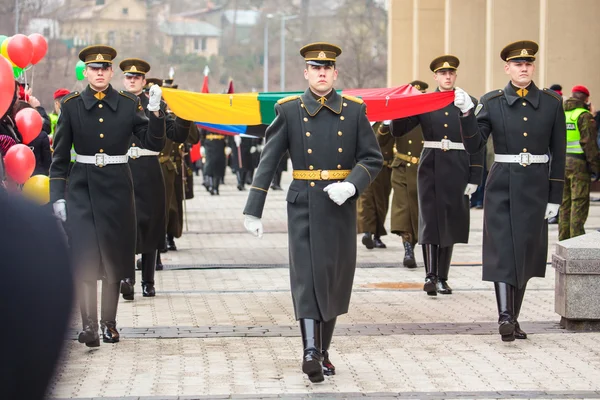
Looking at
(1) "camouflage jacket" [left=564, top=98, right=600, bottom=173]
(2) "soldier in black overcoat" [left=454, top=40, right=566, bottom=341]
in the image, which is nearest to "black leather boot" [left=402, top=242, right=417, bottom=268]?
(1) "camouflage jacket" [left=564, top=98, right=600, bottom=173]

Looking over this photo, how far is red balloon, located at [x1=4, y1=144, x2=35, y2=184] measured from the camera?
28.8ft

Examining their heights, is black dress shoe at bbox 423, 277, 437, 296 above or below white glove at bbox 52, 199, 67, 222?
below

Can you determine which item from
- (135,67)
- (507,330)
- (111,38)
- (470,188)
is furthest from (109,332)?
(111,38)

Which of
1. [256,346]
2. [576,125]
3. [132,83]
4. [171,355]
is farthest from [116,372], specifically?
[576,125]

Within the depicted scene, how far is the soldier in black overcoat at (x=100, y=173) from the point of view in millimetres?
7918

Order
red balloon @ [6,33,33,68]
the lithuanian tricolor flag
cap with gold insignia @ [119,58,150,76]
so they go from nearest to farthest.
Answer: red balloon @ [6,33,33,68]
the lithuanian tricolor flag
cap with gold insignia @ [119,58,150,76]

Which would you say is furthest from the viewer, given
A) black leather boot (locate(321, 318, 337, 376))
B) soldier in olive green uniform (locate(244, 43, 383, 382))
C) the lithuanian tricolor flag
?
the lithuanian tricolor flag

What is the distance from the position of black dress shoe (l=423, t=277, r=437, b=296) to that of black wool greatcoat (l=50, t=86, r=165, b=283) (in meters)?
3.20

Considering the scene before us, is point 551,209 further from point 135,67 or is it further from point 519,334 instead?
point 135,67

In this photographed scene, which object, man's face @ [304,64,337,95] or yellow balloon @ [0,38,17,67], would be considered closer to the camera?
man's face @ [304,64,337,95]

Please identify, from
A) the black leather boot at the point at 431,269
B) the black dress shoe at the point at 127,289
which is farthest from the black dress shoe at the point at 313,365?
the black leather boot at the point at 431,269

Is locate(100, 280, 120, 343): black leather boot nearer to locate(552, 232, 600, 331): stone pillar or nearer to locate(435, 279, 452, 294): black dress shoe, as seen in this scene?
locate(552, 232, 600, 331): stone pillar

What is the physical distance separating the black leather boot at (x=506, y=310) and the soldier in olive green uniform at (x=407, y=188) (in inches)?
151

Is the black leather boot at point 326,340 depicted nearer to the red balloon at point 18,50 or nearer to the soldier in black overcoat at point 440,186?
the soldier in black overcoat at point 440,186
